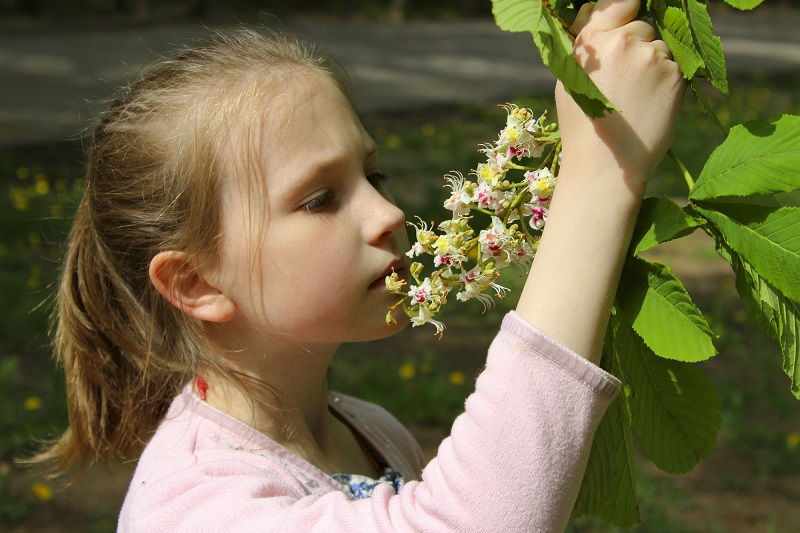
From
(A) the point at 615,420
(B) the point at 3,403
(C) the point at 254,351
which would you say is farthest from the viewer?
(B) the point at 3,403

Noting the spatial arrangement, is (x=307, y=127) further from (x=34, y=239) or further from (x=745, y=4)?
(x=34, y=239)

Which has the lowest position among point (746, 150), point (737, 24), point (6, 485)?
→ point (737, 24)

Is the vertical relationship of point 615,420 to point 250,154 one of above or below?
below

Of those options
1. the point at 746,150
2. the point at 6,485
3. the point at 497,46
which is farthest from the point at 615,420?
the point at 497,46

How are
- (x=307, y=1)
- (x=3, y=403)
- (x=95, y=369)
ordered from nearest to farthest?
(x=95, y=369), (x=3, y=403), (x=307, y=1)

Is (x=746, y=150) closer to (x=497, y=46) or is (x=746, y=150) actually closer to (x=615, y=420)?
(x=615, y=420)

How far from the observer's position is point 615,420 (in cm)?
132

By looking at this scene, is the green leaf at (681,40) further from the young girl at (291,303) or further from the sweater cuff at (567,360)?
the sweater cuff at (567,360)

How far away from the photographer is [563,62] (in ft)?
3.42

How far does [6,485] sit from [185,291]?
6.65 feet

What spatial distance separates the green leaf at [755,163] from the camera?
1.08m

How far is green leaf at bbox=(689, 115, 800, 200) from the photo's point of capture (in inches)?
42.7

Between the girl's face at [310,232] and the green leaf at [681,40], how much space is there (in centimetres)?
51

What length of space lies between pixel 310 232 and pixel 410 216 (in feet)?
13.8
